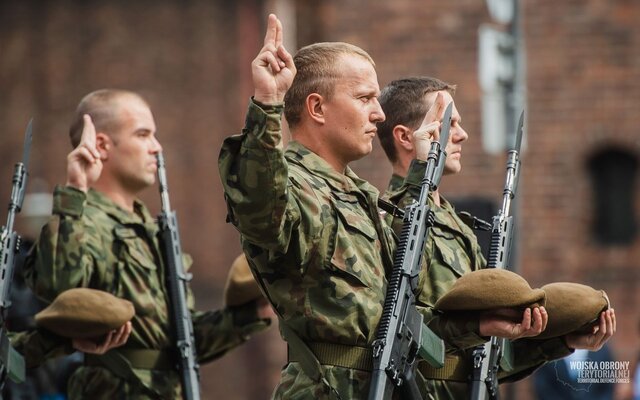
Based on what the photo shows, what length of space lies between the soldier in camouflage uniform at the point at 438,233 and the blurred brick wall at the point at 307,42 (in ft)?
20.2

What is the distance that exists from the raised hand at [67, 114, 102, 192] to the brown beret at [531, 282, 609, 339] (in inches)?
82.2

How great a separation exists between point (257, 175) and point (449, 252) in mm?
1569

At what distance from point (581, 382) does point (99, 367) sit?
2129 millimetres

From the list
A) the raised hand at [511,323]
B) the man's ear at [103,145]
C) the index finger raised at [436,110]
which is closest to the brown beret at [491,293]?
the raised hand at [511,323]

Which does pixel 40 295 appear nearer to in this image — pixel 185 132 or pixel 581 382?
pixel 581 382

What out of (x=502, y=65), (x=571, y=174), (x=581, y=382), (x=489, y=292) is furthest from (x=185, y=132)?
(x=489, y=292)

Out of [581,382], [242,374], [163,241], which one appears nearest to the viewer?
[581,382]

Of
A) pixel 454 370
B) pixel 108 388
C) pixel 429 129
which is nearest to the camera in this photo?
pixel 429 129

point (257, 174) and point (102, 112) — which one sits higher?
point (102, 112)

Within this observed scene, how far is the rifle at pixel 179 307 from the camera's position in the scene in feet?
23.6

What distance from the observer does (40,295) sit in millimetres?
7094

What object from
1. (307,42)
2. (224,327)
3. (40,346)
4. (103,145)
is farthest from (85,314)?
(307,42)

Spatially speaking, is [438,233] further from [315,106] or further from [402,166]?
[315,106]

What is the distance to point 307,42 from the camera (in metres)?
14.2
